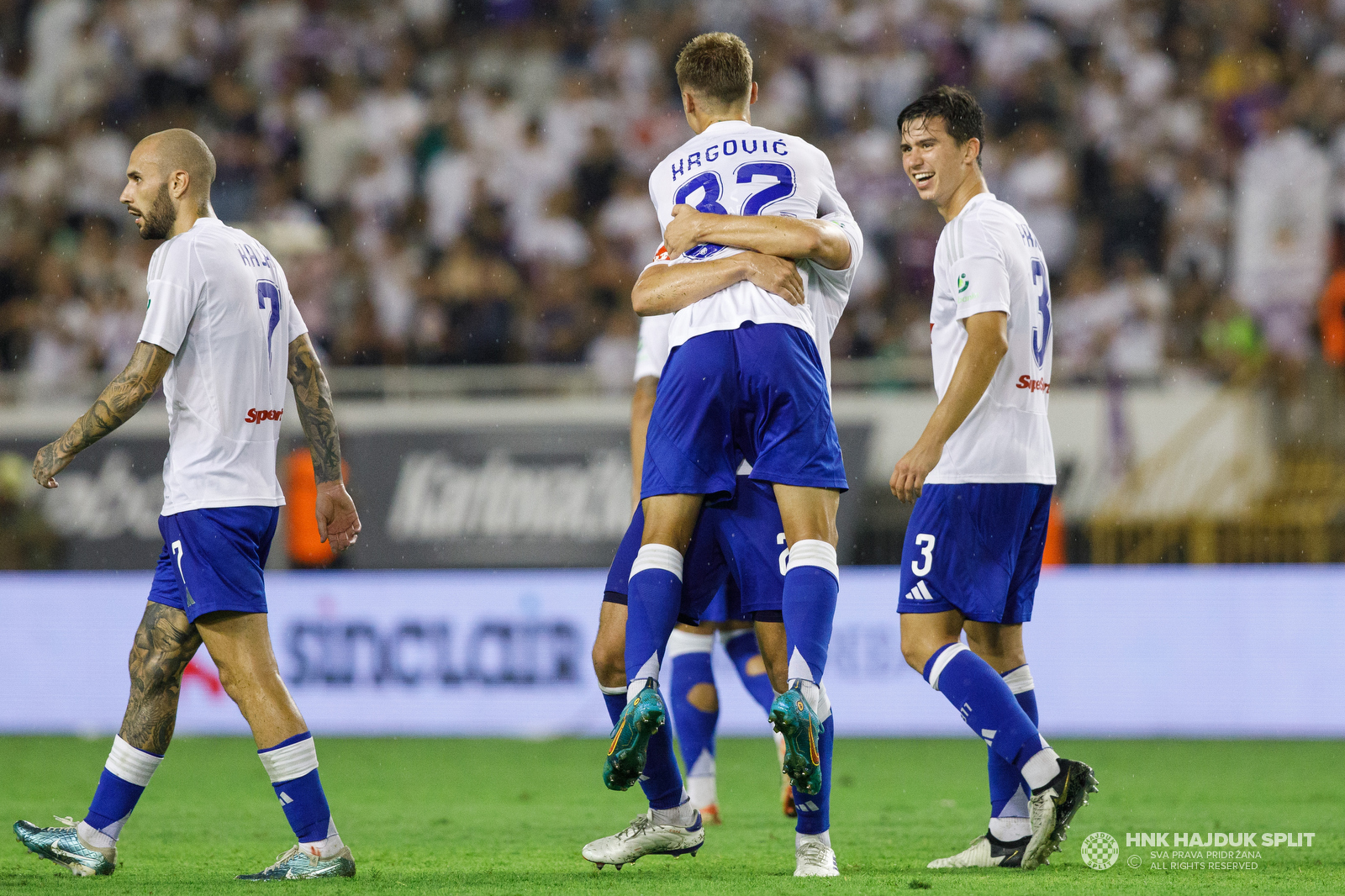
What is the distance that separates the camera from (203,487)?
16.1ft

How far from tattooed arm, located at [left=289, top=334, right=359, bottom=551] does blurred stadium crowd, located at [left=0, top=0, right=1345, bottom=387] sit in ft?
23.8

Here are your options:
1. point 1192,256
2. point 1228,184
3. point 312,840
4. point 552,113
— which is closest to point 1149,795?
point 312,840

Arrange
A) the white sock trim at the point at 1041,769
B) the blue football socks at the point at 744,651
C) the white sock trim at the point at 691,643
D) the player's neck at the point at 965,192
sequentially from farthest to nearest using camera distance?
the blue football socks at the point at 744,651 → the white sock trim at the point at 691,643 → the player's neck at the point at 965,192 → the white sock trim at the point at 1041,769

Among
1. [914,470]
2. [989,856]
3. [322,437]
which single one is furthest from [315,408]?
[989,856]

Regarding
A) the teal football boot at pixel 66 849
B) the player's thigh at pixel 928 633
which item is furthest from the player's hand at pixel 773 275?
the teal football boot at pixel 66 849

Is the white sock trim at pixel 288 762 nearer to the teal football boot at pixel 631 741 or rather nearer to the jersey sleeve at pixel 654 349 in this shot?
the teal football boot at pixel 631 741

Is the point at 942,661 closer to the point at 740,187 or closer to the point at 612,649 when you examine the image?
the point at 612,649

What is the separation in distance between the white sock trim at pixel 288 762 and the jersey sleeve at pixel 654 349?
6.72 feet

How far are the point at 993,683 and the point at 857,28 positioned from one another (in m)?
11.9

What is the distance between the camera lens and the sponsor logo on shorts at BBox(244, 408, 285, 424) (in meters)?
5.00

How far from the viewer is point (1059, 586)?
10.8 m

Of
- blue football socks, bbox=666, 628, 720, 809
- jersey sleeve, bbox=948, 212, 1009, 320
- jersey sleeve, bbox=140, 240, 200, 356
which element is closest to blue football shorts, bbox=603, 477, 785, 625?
jersey sleeve, bbox=948, 212, 1009, 320

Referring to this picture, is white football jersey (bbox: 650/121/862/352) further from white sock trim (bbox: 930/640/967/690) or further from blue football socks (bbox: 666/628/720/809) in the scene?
blue football socks (bbox: 666/628/720/809)

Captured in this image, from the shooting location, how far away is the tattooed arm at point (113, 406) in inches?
190
